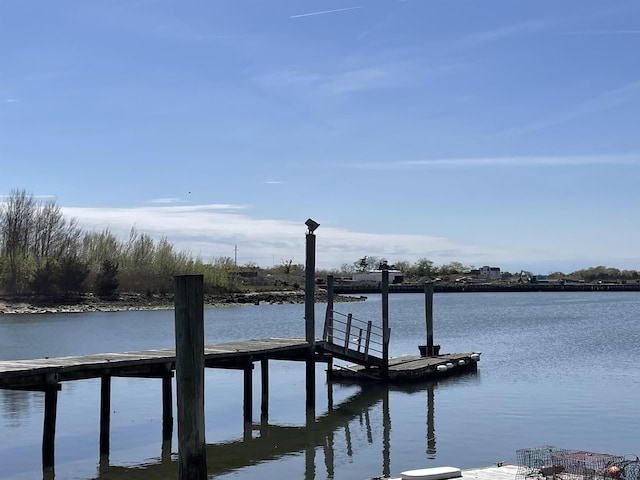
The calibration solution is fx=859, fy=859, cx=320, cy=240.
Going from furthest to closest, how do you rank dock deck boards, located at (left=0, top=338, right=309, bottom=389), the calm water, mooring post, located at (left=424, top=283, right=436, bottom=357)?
mooring post, located at (left=424, top=283, right=436, bottom=357)
the calm water
dock deck boards, located at (left=0, top=338, right=309, bottom=389)

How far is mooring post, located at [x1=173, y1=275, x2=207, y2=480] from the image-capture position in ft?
47.4

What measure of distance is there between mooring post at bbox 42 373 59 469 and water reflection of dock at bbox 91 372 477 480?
1.17 m

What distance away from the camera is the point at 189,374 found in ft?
47.5

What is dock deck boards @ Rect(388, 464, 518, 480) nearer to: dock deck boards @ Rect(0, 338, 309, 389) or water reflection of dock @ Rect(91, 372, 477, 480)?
water reflection of dock @ Rect(91, 372, 477, 480)

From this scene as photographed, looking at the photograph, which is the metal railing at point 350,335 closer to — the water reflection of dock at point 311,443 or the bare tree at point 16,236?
the water reflection of dock at point 311,443

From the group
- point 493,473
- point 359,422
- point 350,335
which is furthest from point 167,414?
point 350,335

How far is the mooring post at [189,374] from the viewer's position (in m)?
14.5

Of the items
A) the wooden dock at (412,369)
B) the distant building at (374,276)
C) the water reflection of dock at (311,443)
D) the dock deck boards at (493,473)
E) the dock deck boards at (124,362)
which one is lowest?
the water reflection of dock at (311,443)

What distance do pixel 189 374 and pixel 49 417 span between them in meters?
5.61

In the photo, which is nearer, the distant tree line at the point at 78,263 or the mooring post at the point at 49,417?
the mooring post at the point at 49,417

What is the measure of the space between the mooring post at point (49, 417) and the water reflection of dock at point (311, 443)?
1.17 meters

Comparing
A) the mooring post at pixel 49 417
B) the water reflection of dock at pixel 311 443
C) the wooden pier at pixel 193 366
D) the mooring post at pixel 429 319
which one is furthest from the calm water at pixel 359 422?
the mooring post at pixel 429 319

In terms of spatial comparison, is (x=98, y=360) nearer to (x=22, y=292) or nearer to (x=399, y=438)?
(x=399, y=438)

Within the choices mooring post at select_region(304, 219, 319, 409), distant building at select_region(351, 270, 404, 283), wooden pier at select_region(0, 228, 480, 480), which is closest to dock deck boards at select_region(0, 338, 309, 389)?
wooden pier at select_region(0, 228, 480, 480)
